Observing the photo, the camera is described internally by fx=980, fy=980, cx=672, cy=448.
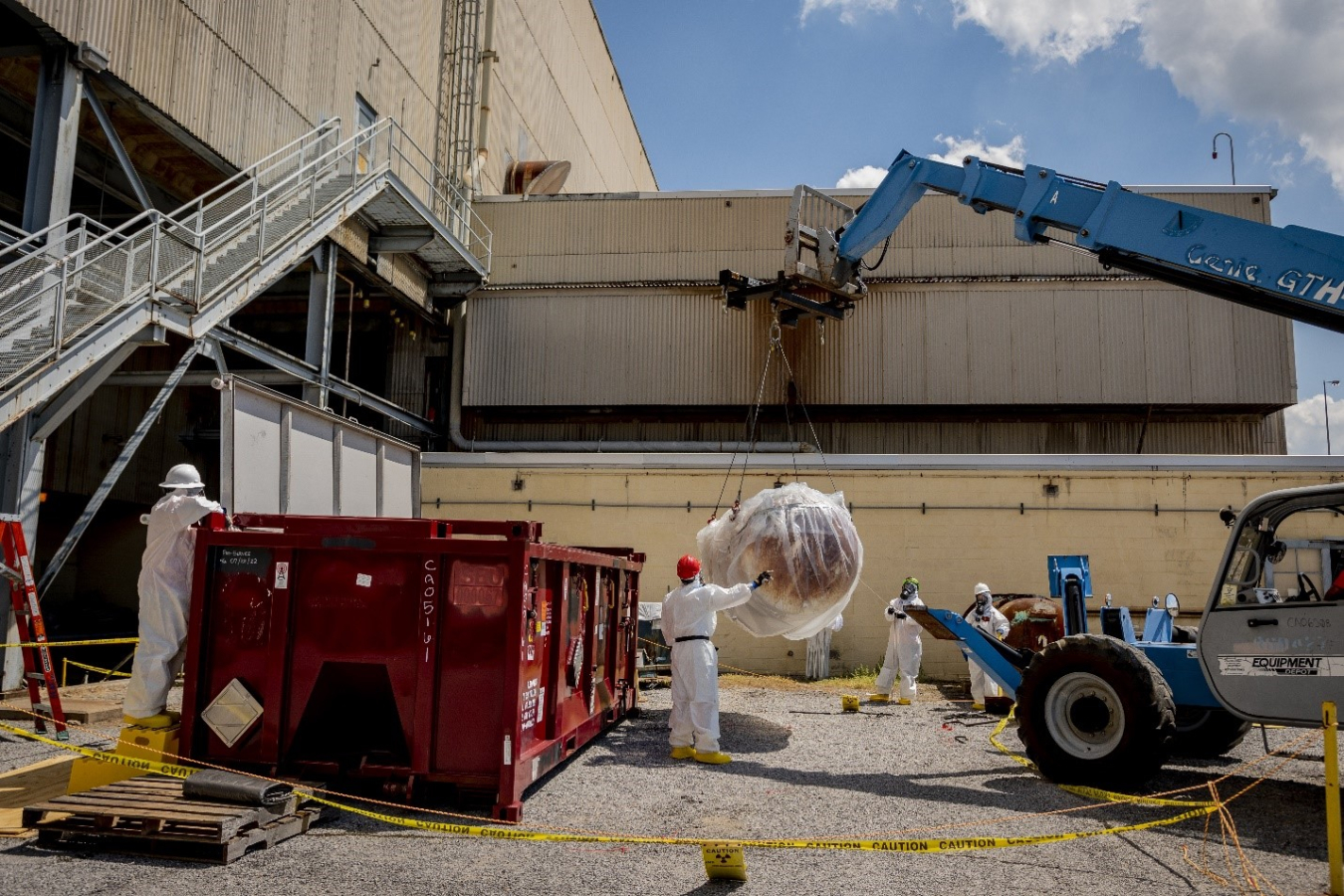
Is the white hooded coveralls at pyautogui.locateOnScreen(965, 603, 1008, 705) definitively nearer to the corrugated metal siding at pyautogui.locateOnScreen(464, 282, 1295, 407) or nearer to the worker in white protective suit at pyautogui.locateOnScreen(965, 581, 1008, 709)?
the worker in white protective suit at pyautogui.locateOnScreen(965, 581, 1008, 709)

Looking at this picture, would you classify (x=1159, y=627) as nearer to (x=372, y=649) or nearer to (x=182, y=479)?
(x=372, y=649)

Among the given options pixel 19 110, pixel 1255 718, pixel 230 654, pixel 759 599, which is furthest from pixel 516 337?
pixel 1255 718

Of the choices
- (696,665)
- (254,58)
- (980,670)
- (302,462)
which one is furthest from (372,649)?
(254,58)

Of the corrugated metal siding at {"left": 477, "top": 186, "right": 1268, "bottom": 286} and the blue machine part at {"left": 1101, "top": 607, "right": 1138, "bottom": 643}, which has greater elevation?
the corrugated metal siding at {"left": 477, "top": 186, "right": 1268, "bottom": 286}

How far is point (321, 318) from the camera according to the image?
1683 cm

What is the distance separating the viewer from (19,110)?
14336mm

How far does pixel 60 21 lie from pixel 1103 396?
1894cm

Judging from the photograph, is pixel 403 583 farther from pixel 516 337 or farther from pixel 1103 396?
pixel 1103 396

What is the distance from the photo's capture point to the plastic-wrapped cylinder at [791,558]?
9938 mm

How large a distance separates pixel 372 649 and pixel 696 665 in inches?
129

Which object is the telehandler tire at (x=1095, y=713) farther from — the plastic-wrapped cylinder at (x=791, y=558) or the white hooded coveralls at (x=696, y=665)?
the white hooded coveralls at (x=696, y=665)

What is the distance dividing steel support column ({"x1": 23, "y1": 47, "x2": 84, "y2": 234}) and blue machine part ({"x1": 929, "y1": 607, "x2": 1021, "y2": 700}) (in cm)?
1122

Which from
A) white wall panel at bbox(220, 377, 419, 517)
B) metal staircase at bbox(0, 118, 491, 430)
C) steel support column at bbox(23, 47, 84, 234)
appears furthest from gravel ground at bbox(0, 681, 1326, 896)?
steel support column at bbox(23, 47, 84, 234)

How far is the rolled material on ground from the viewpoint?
5797 mm
